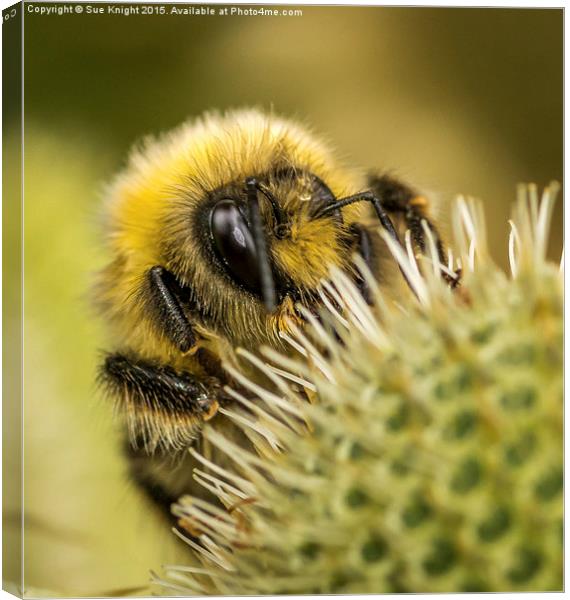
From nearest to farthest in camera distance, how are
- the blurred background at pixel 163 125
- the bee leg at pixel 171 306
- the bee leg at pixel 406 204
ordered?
1. the bee leg at pixel 171 306
2. the bee leg at pixel 406 204
3. the blurred background at pixel 163 125

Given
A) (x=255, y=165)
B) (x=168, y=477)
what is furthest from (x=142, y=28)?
(x=168, y=477)

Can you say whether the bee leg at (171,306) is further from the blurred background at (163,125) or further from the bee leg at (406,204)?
the bee leg at (406,204)

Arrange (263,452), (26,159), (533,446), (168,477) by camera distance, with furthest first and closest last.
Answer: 1. (26,159)
2. (168,477)
3. (263,452)
4. (533,446)

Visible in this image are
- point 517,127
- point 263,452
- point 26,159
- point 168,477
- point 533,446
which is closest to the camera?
point 533,446

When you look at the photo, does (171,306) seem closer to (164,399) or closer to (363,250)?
(164,399)

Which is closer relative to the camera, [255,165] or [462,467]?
[462,467]

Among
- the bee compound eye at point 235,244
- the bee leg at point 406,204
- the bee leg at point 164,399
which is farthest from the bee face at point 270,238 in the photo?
the bee leg at point 406,204

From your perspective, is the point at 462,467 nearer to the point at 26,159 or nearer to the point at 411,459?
the point at 411,459
